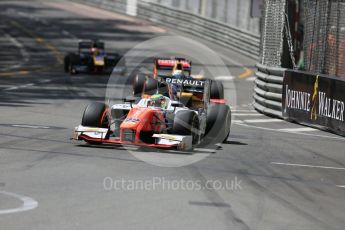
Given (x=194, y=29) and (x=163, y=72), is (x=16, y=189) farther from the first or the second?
(x=194, y=29)

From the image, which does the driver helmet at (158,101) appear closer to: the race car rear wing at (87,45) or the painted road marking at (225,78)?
the race car rear wing at (87,45)

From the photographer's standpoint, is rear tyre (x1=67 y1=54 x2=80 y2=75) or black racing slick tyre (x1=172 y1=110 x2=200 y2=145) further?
rear tyre (x1=67 y1=54 x2=80 y2=75)

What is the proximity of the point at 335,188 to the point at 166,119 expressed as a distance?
4233 millimetres

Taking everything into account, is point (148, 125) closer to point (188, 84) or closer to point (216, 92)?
point (188, 84)

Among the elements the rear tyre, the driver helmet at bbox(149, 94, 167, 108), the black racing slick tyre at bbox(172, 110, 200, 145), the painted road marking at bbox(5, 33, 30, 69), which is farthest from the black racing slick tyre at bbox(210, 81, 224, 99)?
the painted road marking at bbox(5, 33, 30, 69)

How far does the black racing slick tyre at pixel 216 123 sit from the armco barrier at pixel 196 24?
29622mm

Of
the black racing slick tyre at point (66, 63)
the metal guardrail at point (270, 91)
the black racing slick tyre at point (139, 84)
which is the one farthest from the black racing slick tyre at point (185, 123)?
the black racing slick tyre at point (66, 63)

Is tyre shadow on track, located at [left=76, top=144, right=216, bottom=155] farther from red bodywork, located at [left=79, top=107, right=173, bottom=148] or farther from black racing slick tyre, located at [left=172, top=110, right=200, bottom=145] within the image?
black racing slick tyre, located at [left=172, top=110, right=200, bottom=145]

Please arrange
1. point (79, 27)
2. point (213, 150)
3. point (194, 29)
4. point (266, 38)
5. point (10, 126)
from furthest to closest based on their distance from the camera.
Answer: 1. point (79, 27)
2. point (194, 29)
3. point (266, 38)
4. point (10, 126)
5. point (213, 150)

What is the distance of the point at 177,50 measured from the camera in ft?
161

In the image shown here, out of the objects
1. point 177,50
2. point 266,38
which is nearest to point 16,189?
point 266,38

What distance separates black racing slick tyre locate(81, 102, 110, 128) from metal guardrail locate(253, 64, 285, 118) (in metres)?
8.73

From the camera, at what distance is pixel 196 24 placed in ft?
176

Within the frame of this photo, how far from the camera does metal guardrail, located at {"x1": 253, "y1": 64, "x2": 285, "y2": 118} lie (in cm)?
2411
